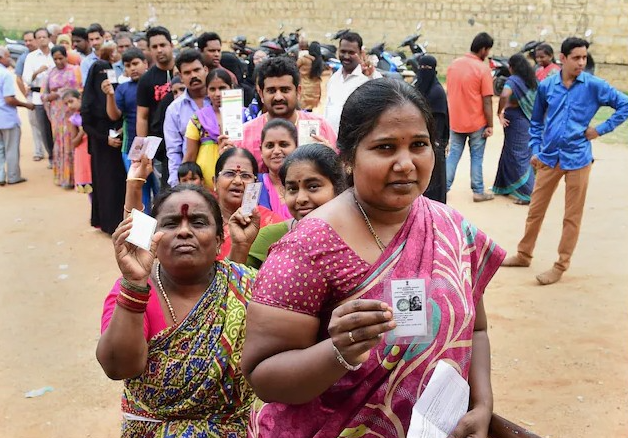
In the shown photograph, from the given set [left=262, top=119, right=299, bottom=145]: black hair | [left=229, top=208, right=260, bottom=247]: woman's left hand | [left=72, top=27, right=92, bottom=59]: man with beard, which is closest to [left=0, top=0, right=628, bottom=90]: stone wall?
[left=72, top=27, right=92, bottom=59]: man with beard

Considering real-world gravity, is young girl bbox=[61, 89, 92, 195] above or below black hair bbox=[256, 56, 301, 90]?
below

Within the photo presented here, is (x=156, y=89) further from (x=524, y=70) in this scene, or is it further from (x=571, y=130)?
(x=524, y=70)

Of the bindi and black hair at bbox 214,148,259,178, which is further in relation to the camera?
black hair at bbox 214,148,259,178

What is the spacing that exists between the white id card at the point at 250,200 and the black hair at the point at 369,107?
1423mm

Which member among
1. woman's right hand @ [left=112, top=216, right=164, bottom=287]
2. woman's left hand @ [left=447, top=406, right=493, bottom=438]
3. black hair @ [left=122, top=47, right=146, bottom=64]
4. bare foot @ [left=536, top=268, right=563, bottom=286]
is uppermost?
black hair @ [left=122, top=47, right=146, bottom=64]

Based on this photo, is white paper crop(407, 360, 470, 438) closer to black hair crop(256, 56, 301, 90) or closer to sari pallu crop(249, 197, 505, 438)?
sari pallu crop(249, 197, 505, 438)

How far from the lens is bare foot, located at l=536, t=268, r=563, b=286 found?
6.42 metres

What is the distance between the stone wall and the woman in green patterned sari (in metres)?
16.3

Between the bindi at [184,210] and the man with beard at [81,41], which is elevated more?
the man with beard at [81,41]

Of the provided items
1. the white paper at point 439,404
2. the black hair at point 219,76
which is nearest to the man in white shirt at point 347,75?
the black hair at point 219,76

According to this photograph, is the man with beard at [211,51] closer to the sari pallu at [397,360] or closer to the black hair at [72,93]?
the black hair at [72,93]

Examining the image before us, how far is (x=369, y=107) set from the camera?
6.16 ft

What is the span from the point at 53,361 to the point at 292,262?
Answer: 3.96 meters

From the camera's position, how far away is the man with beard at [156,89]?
6.71m
